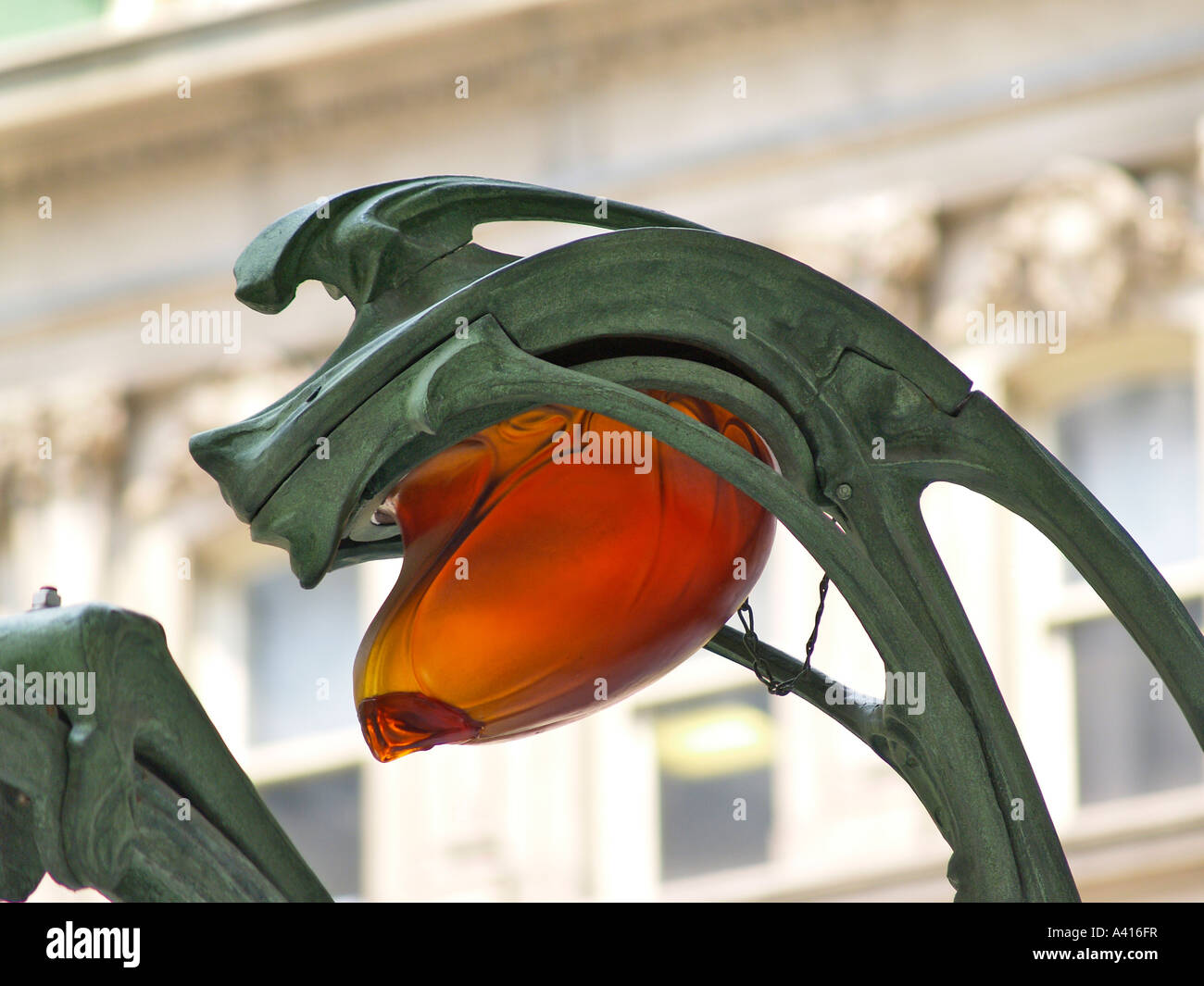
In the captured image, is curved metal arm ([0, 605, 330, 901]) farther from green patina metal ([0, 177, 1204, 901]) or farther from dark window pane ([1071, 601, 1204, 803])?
dark window pane ([1071, 601, 1204, 803])

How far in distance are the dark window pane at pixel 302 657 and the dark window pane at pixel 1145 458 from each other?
3330 mm

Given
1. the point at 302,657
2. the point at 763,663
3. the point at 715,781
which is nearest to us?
the point at 763,663

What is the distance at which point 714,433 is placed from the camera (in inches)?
50.4

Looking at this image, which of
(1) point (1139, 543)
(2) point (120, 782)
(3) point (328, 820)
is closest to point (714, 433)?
(2) point (120, 782)

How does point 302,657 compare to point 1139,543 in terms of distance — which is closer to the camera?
point 1139,543

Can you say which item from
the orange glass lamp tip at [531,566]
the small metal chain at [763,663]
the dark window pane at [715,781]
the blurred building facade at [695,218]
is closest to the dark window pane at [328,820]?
the blurred building facade at [695,218]

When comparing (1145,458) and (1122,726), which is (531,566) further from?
(1145,458)

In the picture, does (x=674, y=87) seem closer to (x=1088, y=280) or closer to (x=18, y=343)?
(x=1088, y=280)

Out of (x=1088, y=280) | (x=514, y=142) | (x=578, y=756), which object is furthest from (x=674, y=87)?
(x=578, y=756)

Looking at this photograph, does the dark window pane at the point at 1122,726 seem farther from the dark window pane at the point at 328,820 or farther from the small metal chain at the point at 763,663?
the small metal chain at the point at 763,663

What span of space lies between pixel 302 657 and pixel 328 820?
84 cm

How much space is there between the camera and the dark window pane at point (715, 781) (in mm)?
9328

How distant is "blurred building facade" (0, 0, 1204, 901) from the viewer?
8812 mm
